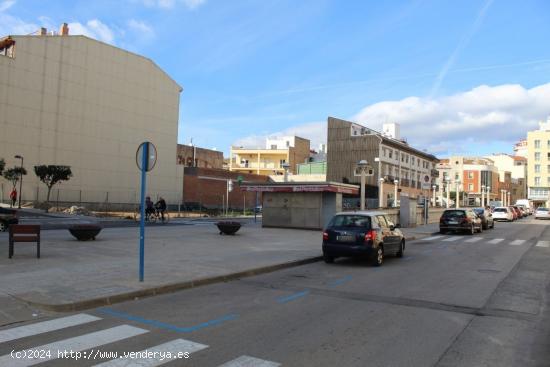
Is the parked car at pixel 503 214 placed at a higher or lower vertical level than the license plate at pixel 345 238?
higher

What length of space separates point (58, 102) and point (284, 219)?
115ft

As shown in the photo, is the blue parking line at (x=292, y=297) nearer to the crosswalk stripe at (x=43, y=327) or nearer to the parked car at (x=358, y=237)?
the crosswalk stripe at (x=43, y=327)

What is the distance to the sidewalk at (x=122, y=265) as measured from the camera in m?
8.12

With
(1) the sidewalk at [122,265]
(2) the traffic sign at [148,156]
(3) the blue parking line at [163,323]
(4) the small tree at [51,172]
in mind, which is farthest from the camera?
(4) the small tree at [51,172]

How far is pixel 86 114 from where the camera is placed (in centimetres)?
5319

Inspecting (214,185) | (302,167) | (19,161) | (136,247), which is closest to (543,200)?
(302,167)

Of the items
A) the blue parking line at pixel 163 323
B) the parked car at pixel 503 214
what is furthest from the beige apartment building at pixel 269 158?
the blue parking line at pixel 163 323

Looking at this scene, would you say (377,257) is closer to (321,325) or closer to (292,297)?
(292,297)

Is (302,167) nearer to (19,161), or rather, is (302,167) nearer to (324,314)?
(19,161)

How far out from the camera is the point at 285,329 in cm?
654

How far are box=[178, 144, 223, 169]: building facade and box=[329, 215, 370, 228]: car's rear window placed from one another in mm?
69074

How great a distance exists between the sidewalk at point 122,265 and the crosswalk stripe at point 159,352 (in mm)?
2496

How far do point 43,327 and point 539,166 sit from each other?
133757 mm

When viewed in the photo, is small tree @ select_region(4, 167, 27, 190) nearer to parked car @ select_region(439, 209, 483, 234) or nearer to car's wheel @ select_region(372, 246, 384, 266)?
parked car @ select_region(439, 209, 483, 234)
